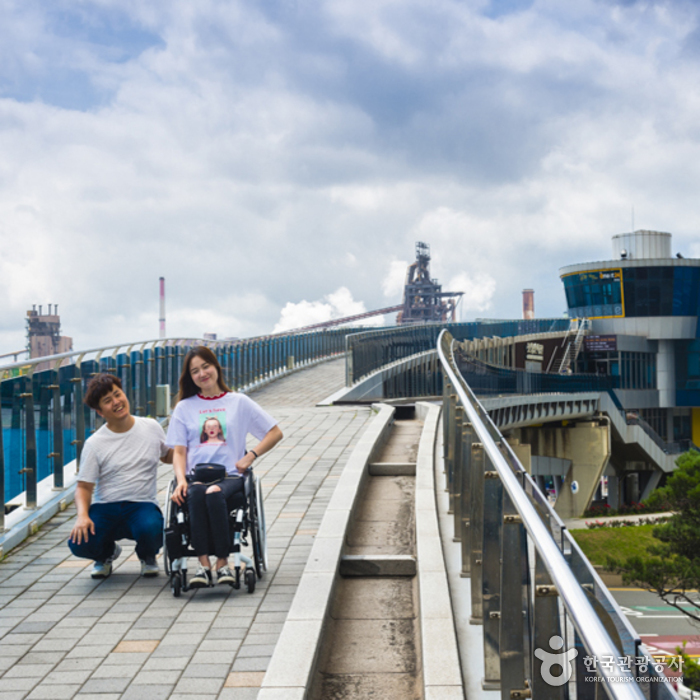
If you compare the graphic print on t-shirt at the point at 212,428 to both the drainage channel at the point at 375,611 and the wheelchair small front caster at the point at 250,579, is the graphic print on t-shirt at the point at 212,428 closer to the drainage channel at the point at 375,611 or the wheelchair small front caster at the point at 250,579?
the wheelchair small front caster at the point at 250,579

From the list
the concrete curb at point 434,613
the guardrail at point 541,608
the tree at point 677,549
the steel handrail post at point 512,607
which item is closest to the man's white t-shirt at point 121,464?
the concrete curb at point 434,613

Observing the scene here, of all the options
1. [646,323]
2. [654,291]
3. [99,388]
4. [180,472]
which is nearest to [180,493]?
[180,472]

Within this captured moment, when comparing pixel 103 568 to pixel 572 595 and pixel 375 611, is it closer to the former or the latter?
pixel 375 611

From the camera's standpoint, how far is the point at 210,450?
5.10 m

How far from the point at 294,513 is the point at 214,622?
256cm

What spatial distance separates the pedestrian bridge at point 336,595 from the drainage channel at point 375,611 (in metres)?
0.01

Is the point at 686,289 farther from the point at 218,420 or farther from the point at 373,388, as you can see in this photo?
the point at 218,420

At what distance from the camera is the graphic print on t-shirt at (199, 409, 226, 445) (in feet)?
16.8

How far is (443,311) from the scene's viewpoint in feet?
356

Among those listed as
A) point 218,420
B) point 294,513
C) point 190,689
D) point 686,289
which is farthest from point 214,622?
point 686,289

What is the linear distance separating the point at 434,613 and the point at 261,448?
157cm

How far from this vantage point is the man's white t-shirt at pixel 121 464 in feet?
17.5

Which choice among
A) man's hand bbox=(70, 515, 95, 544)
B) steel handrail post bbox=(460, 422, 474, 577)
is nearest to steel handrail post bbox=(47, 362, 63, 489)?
man's hand bbox=(70, 515, 95, 544)

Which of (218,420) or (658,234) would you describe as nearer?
(218,420)
